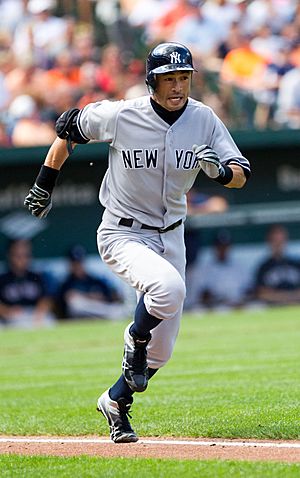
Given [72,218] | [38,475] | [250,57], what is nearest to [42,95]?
[72,218]

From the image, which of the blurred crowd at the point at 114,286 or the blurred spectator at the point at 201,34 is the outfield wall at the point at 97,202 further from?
the blurred spectator at the point at 201,34

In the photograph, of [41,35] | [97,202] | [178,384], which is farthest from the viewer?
[41,35]

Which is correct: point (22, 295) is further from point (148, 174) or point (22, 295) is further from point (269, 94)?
point (148, 174)

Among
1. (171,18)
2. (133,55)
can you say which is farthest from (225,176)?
(171,18)

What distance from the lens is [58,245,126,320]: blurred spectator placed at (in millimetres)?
16125

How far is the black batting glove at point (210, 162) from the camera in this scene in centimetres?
529

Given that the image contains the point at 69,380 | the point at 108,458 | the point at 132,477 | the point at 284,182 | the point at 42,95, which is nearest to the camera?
the point at 132,477

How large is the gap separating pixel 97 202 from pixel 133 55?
249 centimetres

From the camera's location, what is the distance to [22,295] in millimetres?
16016

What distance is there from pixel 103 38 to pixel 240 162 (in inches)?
496

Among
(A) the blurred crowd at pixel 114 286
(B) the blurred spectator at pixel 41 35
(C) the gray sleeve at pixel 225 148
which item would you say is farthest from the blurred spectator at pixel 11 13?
(C) the gray sleeve at pixel 225 148

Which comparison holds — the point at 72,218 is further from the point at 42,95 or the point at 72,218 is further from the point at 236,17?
the point at 236,17

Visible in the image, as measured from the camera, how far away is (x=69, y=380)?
30.1 feet

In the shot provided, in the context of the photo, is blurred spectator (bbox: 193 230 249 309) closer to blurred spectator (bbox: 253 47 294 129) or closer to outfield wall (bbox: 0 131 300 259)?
outfield wall (bbox: 0 131 300 259)
